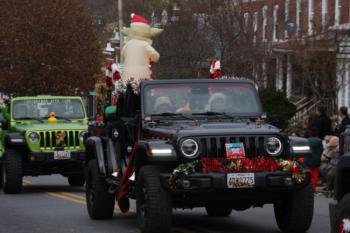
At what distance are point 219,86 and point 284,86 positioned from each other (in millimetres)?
34539

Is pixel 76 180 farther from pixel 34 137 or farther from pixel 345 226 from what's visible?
pixel 345 226

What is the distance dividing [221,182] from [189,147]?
608 mm

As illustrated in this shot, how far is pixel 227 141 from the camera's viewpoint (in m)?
13.2

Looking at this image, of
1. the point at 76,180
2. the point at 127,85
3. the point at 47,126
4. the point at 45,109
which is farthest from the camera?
the point at 76,180

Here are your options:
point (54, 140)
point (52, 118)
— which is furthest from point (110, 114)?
point (52, 118)

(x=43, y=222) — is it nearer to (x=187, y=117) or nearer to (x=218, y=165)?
(x=187, y=117)

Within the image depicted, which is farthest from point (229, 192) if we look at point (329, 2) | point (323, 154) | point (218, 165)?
point (329, 2)

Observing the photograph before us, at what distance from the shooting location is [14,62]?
47.8m

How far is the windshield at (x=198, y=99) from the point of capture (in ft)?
48.0

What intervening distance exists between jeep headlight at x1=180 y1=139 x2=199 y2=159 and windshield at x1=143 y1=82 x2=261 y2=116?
143cm

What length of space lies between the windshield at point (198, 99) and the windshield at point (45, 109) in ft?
29.4

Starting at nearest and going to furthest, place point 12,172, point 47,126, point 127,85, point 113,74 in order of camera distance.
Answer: point 127,85 → point 113,74 → point 12,172 → point 47,126

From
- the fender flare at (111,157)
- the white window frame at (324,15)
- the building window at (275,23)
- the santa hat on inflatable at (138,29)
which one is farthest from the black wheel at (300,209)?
the building window at (275,23)

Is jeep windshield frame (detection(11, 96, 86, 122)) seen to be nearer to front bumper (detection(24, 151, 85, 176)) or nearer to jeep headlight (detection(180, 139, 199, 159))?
front bumper (detection(24, 151, 85, 176))
